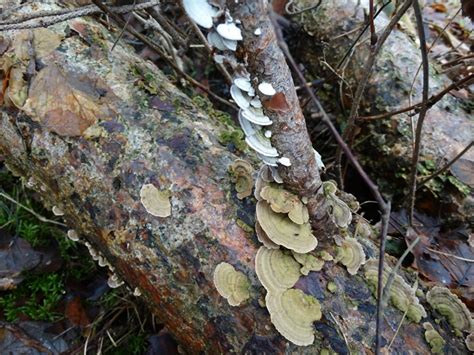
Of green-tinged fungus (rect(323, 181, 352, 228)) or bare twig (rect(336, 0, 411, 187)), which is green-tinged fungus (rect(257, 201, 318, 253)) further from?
bare twig (rect(336, 0, 411, 187))

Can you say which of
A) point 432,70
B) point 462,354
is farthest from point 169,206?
point 432,70

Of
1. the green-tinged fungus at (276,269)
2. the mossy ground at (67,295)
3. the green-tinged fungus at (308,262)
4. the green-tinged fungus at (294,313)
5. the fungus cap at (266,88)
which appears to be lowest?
the mossy ground at (67,295)

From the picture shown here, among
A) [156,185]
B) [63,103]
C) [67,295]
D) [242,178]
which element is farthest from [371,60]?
[67,295]

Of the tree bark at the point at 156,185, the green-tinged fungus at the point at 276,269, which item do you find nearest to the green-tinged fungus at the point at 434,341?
the tree bark at the point at 156,185

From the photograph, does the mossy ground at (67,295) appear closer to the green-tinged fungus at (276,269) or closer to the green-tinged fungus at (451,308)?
the green-tinged fungus at (276,269)

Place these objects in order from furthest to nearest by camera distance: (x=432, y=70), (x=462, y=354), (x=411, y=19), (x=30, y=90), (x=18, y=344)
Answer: (x=411, y=19), (x=432, y=70), (x=18, y=344), (x=30, y=90), (x=462, y=354)

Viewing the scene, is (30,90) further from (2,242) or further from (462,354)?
(462,354)

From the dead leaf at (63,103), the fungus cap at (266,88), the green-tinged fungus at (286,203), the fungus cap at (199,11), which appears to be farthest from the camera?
the dead leaf at (63,103)
